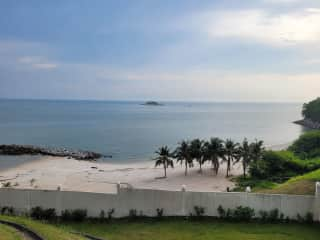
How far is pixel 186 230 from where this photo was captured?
52.2ft

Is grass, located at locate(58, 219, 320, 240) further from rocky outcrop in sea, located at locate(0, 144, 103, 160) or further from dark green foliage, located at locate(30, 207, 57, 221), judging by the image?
rocky outcrop in sea, located at locate(0, 144, 103, 160)

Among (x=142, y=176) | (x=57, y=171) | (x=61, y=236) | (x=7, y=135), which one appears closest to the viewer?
(x=61, y=236)

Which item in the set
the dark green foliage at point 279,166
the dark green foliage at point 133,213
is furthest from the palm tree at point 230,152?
the dark green foliage at point 133,213

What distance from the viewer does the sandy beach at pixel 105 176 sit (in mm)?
35469

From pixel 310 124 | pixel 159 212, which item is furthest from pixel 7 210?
pixel 310 124

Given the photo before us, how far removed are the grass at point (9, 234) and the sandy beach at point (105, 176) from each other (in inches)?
732

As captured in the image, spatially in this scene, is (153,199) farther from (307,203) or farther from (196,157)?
(196,157)

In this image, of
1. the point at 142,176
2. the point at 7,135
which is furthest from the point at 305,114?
the point at 142,176

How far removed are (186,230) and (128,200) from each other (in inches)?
126

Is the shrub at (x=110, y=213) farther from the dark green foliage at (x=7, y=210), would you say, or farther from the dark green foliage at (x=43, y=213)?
the dark green foliage at (x=7, y=210)

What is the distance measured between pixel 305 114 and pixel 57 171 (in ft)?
353

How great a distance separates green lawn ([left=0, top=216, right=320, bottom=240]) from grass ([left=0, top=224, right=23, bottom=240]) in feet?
2.71

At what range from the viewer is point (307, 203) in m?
16.7

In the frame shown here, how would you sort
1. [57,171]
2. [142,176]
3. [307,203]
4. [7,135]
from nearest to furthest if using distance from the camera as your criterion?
[307,203], [142,176], [57,171], [7,135]
